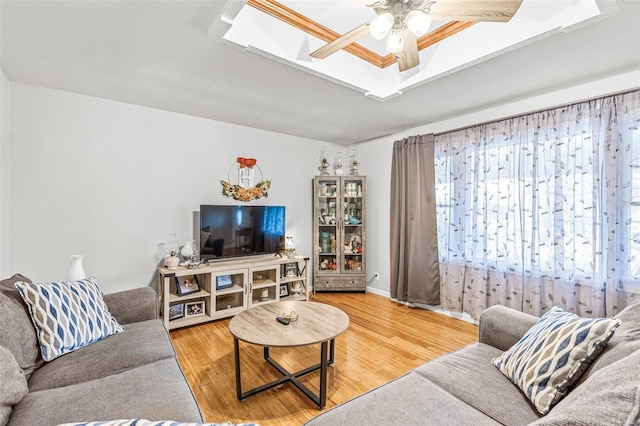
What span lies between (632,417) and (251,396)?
198cm

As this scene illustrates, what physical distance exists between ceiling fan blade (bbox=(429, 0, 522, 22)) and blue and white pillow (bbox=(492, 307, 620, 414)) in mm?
1499

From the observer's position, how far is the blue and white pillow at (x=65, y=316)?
A: 1.58m

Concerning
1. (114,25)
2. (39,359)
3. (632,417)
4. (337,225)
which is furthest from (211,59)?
(337,225)

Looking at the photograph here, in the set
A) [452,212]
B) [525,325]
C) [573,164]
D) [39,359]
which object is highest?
[573,164]

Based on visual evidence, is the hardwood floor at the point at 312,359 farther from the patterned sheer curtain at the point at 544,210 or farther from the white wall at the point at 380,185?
the white wall at the point at 380,185

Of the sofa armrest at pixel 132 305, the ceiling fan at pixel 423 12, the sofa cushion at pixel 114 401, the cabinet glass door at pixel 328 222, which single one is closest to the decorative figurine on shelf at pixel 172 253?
the sofa armrest at pixel 132 305

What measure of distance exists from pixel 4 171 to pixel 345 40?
309 cm

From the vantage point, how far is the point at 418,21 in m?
1.43

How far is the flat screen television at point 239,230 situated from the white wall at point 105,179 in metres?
0.30

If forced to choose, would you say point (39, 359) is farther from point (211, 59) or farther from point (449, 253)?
point (449, 253)

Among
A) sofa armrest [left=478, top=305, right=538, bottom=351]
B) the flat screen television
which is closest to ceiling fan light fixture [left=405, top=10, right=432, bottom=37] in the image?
sofa armrest [left=478, top=305, right=538, bottom=351]

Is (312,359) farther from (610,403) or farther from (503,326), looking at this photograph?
(610,403)

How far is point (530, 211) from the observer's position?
291 centimetres

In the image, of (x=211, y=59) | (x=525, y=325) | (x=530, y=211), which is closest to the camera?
(x=525, y=325)
